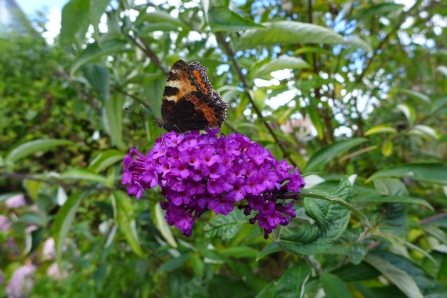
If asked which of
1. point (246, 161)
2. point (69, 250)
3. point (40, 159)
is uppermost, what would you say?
point (246, 161)

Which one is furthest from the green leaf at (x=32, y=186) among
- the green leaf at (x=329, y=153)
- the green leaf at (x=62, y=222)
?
the green leaf at (x=329, y=153)

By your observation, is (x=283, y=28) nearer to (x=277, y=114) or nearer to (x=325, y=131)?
(x=277, y=114)

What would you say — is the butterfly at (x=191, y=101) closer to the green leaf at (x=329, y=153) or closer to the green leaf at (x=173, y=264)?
the green leaf at (x=329, y=153)

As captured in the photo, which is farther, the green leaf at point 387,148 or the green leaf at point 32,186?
the green leaf at point 387,148

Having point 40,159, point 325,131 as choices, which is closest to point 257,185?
point 325,131

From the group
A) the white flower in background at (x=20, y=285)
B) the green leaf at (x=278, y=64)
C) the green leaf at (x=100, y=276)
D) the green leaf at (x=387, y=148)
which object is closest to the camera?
the green leaf at (x=278, y=64)
